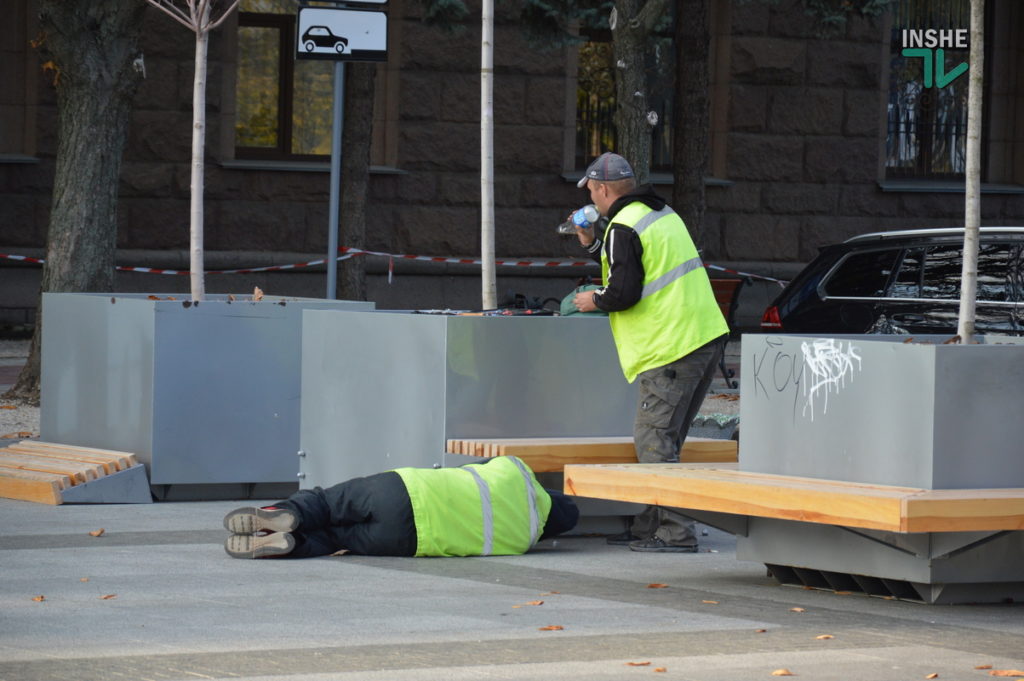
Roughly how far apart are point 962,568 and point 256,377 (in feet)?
14.6

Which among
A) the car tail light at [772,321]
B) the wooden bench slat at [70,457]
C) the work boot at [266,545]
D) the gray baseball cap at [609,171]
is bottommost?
the work boot at [266,545]

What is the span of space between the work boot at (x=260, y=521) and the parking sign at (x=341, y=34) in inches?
191

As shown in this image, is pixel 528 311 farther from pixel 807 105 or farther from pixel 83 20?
pixel 807 105

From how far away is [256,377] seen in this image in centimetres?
1012

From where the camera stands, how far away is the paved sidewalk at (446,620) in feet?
18.7

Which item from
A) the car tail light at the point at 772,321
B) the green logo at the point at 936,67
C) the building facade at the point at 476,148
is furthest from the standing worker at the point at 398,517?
the green logo at the point at 936,67

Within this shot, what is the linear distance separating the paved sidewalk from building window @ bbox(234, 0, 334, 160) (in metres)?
12.3

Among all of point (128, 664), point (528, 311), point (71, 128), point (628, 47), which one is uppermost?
point (628, 47)

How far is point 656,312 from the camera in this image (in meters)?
8.33

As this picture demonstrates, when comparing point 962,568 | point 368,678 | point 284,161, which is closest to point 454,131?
point 284,161

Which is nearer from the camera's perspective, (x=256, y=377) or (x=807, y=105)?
(x=256, y=377)

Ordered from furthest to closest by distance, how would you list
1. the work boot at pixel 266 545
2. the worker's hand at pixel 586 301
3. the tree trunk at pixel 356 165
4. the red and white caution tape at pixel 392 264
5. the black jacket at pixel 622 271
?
the red and white caution tape at pixel 392 264, the tree trunk at pixel 356 165, the worker's hand at pixel 586 301, the black jacket at pixel 622 271, the work boot at pixel 266 545

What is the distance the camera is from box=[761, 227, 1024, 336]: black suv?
38.5ft

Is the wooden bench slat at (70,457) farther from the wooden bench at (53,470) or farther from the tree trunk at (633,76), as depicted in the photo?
the tree trunk at (633,76)
